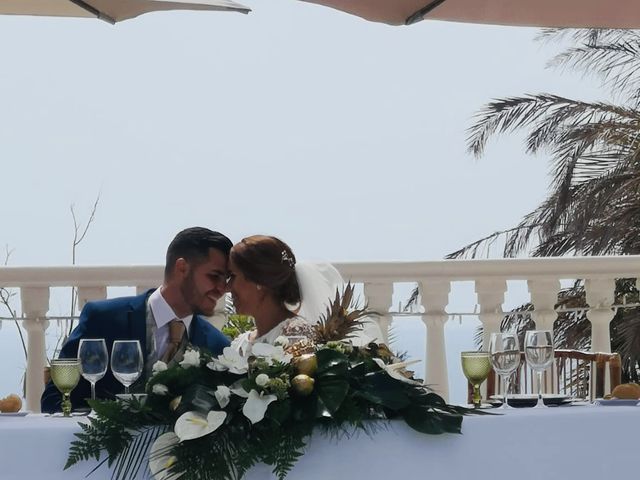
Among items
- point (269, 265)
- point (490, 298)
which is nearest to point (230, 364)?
point (269, 265)

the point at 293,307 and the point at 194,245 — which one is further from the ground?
the point at 194,245

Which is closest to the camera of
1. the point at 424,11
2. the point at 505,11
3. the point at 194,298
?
the point at 194,298

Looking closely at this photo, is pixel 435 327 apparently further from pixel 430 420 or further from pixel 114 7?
pixel 430 420

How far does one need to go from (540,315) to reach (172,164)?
18.2m

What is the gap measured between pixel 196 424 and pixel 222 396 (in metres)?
0.09

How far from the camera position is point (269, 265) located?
15.1ft

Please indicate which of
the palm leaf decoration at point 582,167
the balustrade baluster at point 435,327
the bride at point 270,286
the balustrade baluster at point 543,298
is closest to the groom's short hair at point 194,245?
the bride at point 270,286

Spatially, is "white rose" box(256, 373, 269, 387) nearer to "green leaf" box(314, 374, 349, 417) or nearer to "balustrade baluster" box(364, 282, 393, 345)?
"green leaf" box(314, 374, 349, 417)

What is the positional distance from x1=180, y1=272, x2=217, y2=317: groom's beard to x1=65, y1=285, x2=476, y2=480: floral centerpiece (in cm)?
173

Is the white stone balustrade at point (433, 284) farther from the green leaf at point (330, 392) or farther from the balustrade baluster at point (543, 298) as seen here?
the green leaf at point (330, 392)

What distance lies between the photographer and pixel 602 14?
5391 millimetres

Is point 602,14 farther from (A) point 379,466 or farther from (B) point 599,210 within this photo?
(B) point 599,210

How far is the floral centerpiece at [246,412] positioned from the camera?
2.75m

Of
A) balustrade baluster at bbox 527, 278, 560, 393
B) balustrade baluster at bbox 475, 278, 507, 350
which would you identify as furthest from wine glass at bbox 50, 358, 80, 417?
balustrade baluster at bbox 527, 278, 560, 393
